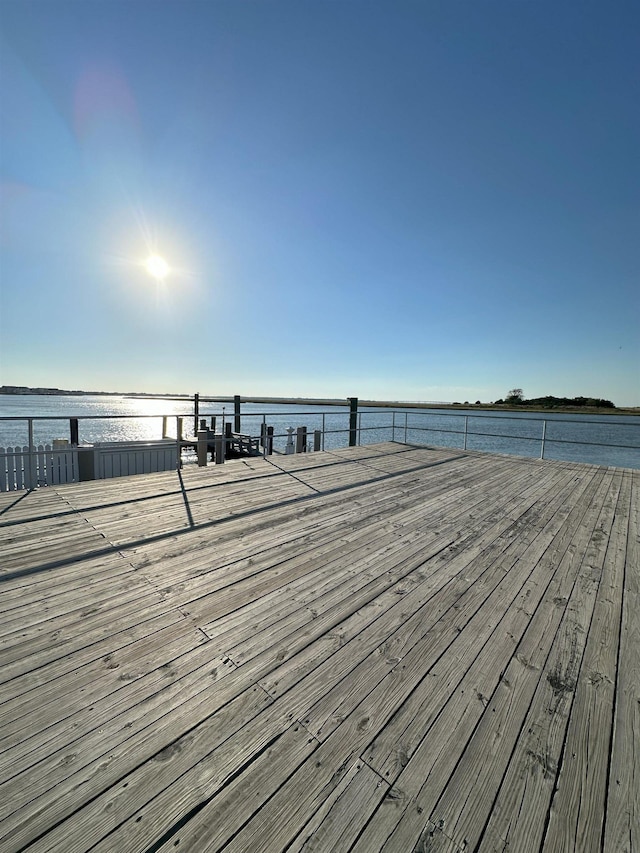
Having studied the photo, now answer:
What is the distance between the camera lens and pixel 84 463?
18.5 feet

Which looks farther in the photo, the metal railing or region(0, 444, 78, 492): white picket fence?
region(0, 444, 78, 492): white picket fence

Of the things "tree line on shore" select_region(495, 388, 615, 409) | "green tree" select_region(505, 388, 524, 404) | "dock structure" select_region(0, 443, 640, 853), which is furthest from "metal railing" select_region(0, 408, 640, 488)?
"green tree" select_region(505, 388, 524, 404)

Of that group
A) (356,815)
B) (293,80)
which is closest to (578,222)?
(293,80)

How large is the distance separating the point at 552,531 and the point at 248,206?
26.3 ft

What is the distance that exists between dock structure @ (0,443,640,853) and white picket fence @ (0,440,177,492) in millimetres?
3157

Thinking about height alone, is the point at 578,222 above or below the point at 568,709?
above

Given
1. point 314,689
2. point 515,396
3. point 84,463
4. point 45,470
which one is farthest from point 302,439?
point 515,396

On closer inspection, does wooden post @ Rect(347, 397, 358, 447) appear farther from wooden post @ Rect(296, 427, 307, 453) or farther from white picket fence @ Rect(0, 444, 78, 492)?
white picket fence @ Rect(0, 444, 78, 492)

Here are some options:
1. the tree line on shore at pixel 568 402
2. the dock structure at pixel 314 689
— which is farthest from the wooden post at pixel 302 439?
the tree line on shore at pixel 568 402

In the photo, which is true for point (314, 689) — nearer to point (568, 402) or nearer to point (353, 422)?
point (353, 422)

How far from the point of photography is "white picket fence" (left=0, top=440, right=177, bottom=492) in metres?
5.07

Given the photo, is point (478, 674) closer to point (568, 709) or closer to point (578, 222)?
point (568, 709)

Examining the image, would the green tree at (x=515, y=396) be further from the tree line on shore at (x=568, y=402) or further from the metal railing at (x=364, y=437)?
the metal railing at (x=364, y=437)

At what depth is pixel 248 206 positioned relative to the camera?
A: 24.1 ft
